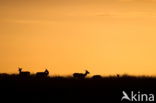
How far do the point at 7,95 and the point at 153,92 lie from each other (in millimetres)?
8655

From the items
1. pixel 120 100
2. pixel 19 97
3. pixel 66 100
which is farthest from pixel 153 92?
pixel 19 97

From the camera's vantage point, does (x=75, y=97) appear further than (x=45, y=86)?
No

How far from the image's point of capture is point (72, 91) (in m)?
36.9

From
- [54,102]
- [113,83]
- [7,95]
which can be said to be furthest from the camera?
[113,83]

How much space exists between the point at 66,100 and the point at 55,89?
17.4 ft

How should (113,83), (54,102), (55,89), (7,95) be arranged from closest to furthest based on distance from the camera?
1. (54,102)
2. (7,95)
3. (55,89)
4. (113,83)

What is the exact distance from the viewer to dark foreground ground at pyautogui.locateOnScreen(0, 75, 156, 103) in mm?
Result: 33438

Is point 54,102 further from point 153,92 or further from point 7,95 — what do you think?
point 153,92

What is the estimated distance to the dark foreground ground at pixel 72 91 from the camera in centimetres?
3344

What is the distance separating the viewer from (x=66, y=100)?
33.1 metres

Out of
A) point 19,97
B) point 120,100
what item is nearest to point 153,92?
point 120,100

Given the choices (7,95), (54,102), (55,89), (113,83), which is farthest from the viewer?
(113,83)

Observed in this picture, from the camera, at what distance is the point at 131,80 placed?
43.7 meters

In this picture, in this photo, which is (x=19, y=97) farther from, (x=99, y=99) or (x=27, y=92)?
(x=99, y=99)
